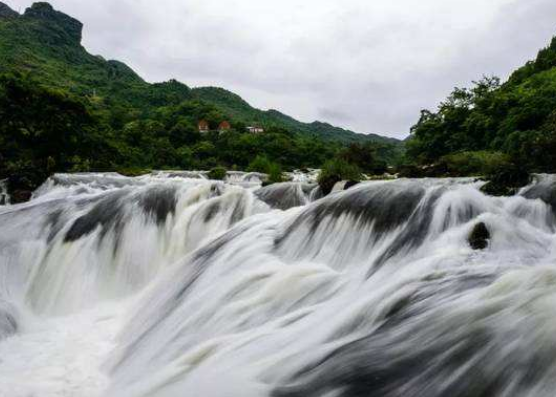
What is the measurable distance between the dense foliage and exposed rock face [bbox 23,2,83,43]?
440ft

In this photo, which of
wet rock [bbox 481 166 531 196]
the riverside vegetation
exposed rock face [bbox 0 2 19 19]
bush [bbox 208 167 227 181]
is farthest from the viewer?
exposed rock face [bbox 0 2 19 19]

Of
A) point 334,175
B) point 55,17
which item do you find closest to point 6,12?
point 55,17

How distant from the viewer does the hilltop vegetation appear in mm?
22203

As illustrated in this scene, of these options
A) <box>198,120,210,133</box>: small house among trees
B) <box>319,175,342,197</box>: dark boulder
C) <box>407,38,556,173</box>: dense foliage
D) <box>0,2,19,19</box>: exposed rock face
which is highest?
<box>0,2,19,19</box>: exposed rock face

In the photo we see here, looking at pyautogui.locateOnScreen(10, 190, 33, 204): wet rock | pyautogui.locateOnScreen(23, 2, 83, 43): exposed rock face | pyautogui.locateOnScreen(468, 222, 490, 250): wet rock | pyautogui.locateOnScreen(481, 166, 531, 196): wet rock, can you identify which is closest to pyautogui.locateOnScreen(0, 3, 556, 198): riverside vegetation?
pyautogui.locateOnScreen(481, 166, 531, 196): wet rock

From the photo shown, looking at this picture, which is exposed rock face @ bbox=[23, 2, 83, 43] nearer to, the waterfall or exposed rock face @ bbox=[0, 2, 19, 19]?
exposed rock face @ bbox=[0, 2, 19, 19]

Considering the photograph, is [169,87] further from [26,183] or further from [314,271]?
[314,271]

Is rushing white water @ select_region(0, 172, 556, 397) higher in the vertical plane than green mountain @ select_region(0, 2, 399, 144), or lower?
lower

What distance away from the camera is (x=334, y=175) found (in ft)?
36.7

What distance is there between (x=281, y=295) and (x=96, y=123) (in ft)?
79.5

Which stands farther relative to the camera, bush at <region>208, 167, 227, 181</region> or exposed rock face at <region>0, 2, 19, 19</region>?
exposed rock face at <region>0, 2, 19, 19</region>

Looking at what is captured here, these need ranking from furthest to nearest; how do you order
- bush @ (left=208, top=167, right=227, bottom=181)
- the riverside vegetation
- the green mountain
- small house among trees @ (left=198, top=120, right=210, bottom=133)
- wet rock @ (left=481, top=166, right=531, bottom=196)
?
the green mountain, small house among trees @ (left=198, top=120, right=210, bottom=133), bush @ (left=208, top=167, right=227, bottom=181), the riverside vegetation, wet rock @ (left=481, top=166, right=531, bottom=196)

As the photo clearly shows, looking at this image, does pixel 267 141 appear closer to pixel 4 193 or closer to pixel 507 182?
pixel 4 193

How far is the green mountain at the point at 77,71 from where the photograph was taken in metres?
85.6
